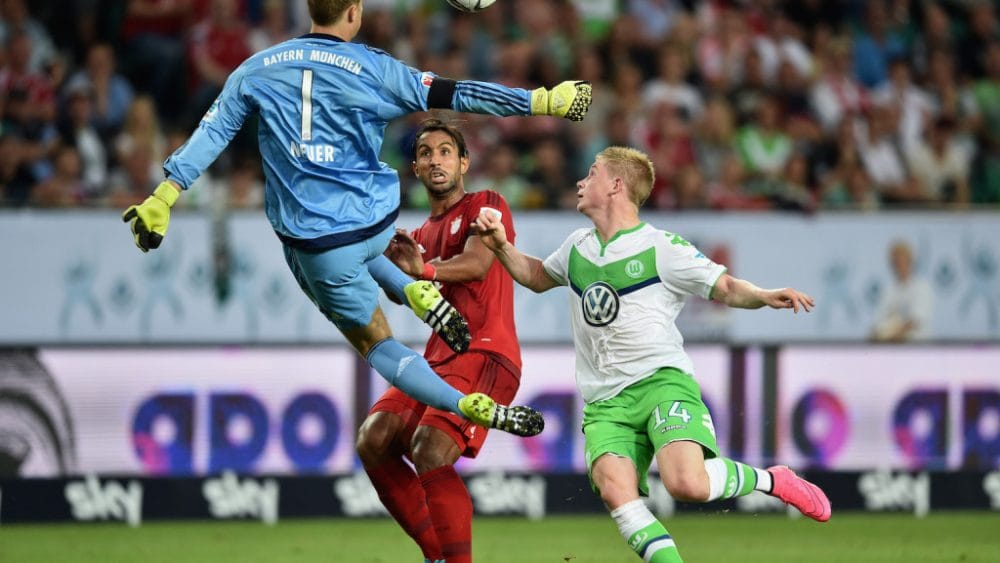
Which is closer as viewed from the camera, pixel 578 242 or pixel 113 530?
pixel 578 242

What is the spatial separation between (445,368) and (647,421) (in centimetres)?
109

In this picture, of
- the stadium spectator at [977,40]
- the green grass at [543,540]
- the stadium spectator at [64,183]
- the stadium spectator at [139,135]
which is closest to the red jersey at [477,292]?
the green grass at [543,540]

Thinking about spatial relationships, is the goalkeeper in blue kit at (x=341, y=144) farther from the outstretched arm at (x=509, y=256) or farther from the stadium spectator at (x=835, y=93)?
Answer: the stadium spectator at (x=835, y=93)

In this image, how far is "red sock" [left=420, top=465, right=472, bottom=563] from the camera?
698 cm

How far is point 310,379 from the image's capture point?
10.9 m

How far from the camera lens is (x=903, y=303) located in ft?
45.1

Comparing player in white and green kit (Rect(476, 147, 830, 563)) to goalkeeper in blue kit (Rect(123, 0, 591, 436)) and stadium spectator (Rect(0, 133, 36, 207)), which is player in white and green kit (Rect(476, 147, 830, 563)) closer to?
goalkeeper in blue kit (Rect(123, 0, 591, 436))

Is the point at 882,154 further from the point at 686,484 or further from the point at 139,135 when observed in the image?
the point at 686,484

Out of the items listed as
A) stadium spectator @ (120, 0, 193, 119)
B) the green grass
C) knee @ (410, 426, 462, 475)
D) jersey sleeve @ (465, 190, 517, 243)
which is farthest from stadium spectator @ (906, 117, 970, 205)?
knee @ (410, 426, 462, 475)

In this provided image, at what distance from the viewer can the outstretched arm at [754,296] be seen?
6.48 metres

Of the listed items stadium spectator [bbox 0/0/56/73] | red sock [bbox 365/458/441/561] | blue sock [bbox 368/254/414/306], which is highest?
stadium spectator [bbox 0/0/56/73]

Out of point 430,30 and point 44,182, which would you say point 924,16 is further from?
point 44,182

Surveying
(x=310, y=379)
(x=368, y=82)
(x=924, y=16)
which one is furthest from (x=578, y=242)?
(x=924, y=16)

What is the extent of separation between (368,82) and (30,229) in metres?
6.81
